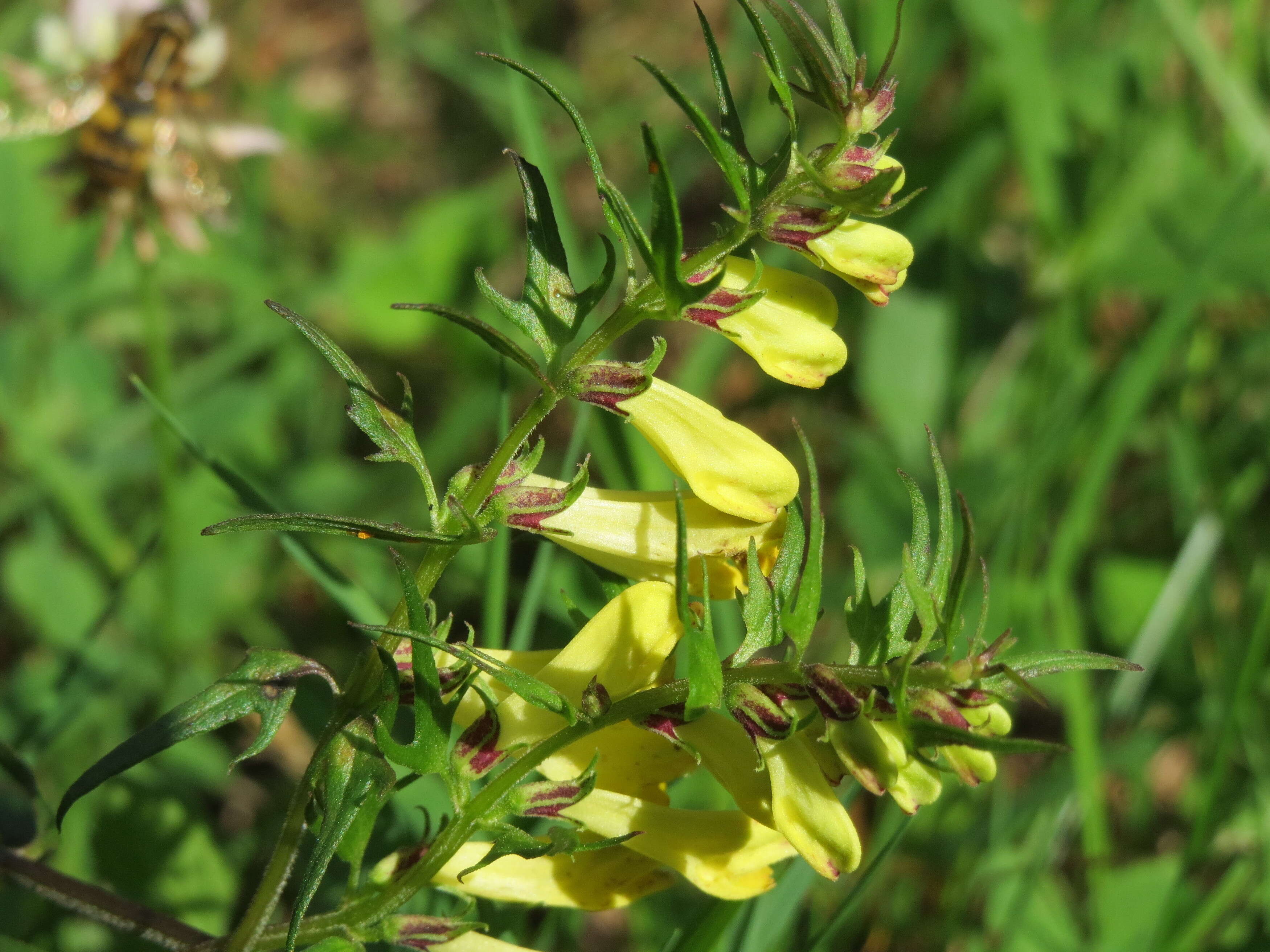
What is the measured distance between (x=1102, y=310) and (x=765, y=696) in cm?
311

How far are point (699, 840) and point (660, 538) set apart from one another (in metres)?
0.32

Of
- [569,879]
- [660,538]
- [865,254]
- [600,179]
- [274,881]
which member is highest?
[600,179]

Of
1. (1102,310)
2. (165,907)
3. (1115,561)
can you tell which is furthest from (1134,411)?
(165,907)

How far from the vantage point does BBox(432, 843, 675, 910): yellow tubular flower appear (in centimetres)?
126

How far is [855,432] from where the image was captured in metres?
3.00

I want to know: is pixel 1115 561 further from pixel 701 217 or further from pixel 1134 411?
pixel 701 217

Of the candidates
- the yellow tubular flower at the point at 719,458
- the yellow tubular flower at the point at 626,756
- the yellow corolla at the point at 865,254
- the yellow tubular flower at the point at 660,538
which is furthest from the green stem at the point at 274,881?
the yellow corolla at the point at 865,254

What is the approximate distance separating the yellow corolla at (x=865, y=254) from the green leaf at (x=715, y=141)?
10 cm

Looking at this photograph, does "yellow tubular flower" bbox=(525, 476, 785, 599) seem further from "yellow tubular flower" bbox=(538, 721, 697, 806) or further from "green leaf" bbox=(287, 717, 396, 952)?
"green leaf" bbox=(287, 717, 396, 952)

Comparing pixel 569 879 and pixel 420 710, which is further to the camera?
pixel 569 879

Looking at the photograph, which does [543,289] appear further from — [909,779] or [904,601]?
[909,779]

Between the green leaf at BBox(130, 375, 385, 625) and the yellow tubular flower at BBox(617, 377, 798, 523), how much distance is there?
56cm

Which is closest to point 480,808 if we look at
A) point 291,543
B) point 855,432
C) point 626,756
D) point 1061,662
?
point 626,756

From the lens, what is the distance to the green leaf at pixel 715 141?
887mm
